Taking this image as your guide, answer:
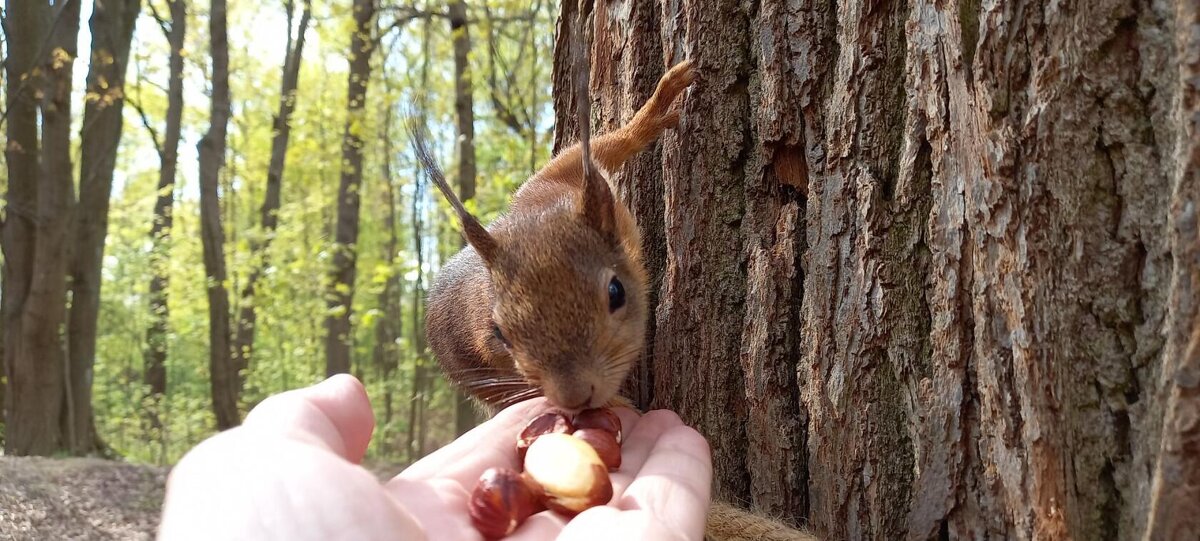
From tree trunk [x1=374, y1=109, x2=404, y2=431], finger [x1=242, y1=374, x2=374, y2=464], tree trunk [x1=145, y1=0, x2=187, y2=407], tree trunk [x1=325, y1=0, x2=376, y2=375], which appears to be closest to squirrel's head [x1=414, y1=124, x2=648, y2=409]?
finger [x1=242, y1=374, x2=374, y2=464]

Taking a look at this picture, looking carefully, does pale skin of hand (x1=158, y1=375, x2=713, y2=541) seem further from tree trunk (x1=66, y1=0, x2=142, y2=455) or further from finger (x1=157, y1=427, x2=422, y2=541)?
tree trunk (x1=66, y1=0, x2=142, y2=455)

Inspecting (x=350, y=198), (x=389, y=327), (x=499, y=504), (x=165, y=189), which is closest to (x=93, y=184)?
(x=165, y=189)

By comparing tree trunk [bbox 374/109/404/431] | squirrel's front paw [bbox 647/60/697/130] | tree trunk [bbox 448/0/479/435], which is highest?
tree trunk [bbox 448/0/479/435]

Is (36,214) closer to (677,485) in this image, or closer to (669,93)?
(669,93)

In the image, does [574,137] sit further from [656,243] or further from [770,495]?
[770,495]

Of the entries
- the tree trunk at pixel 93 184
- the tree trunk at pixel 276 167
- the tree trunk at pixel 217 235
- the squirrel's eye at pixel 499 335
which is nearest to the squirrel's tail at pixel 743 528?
the squirrel's eye at pixel 499 335

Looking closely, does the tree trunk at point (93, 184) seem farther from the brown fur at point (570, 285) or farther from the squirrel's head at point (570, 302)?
the squirrel's head at point (570, 302)

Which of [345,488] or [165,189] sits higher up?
[165,189]
